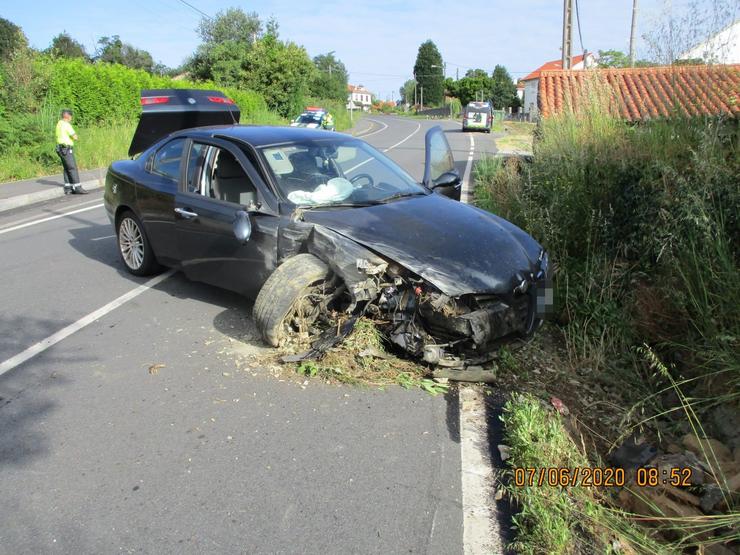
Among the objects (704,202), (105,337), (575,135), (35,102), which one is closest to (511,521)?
(704,202)

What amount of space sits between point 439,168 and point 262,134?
2.24 meters

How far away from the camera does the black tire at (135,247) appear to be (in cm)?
639

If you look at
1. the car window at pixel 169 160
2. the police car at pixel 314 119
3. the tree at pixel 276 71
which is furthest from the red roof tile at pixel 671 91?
the tree at pixel 276 71

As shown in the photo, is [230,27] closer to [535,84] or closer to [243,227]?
A: [535,84]

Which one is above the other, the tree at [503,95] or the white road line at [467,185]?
the tree at [503,95]

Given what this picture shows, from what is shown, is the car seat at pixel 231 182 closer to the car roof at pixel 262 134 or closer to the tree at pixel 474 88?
the car roof at pixel 262 134

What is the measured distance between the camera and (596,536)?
262 centimetres

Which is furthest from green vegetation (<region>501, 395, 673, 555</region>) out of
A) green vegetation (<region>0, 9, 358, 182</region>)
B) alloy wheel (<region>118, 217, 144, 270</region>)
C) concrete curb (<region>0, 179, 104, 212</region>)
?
green vegetation (<region>0, 9, 358, 182</region>)

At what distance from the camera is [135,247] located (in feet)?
21.7

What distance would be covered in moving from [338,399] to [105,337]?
232cm

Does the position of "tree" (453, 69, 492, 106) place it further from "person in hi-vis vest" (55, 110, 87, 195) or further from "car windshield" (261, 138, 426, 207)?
"car windshield" (261, 138, 426, 207)

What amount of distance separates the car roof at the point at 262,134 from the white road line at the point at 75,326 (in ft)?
5.38

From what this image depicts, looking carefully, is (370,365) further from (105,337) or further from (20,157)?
(20,157)

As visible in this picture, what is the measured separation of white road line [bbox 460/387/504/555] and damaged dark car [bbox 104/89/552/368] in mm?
439
